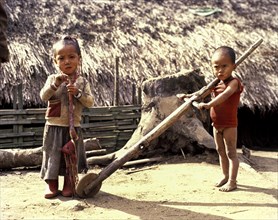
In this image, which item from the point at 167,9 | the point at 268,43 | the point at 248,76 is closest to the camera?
the point at 248,76

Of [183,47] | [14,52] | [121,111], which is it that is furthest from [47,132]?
[183,47]

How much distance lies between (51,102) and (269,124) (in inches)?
295

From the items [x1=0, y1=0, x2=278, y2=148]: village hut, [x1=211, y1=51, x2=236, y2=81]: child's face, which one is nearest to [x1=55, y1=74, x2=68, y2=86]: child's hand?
[x1=211, y1=51, x2=236, y2=81]: child's face

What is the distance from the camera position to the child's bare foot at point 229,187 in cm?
389

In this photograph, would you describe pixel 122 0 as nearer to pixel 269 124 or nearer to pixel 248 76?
pixel 248 76

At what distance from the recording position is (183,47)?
9.14 meters

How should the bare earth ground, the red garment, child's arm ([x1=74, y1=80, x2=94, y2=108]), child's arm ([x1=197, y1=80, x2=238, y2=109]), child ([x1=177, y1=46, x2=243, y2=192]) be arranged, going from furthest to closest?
the red garment → child ([x1=177, y1=46, x2=243, y2=192]) → child's arm ([x1=197, y1=80, x2=238, y2=109]) → child's arm ([x1=74, y1=80, x2=94, y2=108]) → the bare earth ground

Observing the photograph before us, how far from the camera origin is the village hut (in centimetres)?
769

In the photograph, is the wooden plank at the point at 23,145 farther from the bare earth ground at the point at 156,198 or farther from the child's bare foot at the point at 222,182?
the child's bare foot at the point at 222,182

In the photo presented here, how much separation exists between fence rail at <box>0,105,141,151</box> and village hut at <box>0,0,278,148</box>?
2.64 ft

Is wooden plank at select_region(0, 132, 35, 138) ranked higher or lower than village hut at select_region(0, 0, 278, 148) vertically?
lower

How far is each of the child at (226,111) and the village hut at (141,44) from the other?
3.70m

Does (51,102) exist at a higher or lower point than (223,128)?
higher

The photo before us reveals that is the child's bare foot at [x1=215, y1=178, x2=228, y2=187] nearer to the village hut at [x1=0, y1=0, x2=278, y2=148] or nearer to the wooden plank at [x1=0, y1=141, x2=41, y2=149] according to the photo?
the wooden plank at [x1=0, y1=141, x2=41, y2=149]
